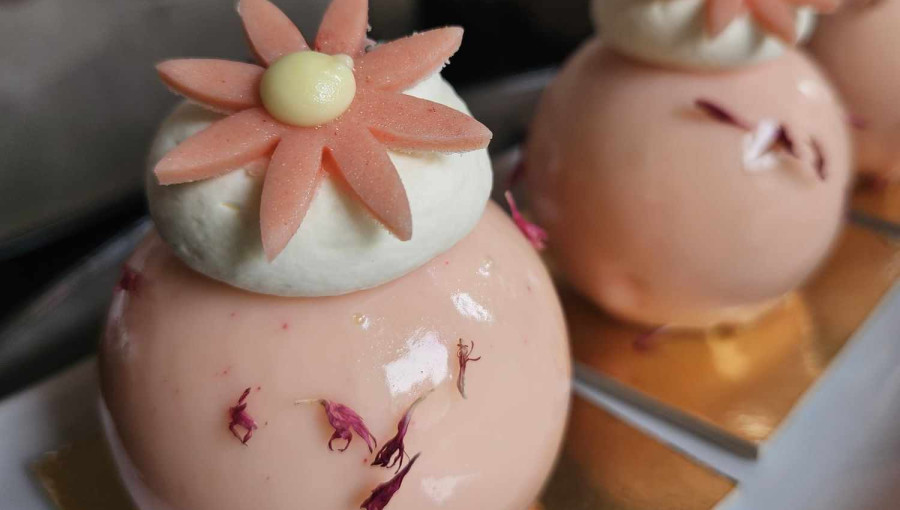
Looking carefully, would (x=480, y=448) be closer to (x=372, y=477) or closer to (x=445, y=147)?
(x=372, y=477)

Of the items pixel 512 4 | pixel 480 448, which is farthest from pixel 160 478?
pixel 512 4

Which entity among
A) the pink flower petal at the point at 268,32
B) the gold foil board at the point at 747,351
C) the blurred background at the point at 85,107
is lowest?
the blurred background at the point at 85,107

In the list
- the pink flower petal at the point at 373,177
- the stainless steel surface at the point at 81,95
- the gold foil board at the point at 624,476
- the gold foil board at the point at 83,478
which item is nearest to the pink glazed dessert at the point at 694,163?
the gold foil board at the point at 624,476

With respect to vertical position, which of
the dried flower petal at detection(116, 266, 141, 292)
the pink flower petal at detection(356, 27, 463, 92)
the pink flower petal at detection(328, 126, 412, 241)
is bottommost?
the dried flower petal at detection(116, 266, 141, 292)

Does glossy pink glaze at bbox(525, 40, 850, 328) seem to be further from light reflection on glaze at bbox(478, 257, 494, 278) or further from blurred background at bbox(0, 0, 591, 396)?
blurred background at bbox(0, 0, 591, 396)

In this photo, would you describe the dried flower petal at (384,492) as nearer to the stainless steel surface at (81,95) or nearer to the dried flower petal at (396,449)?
the dried flower petal at (396,449)

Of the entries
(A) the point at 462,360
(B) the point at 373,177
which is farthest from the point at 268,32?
(A) the point at 462,360

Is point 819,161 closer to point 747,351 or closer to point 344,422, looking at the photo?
point 747,351

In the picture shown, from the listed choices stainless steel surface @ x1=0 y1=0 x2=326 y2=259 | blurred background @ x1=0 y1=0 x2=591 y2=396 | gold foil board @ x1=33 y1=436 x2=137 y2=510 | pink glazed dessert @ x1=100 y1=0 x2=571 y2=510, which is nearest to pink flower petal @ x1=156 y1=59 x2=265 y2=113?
pink glazed dessert @ x1=100 y1=0 x2=571 y2=510
